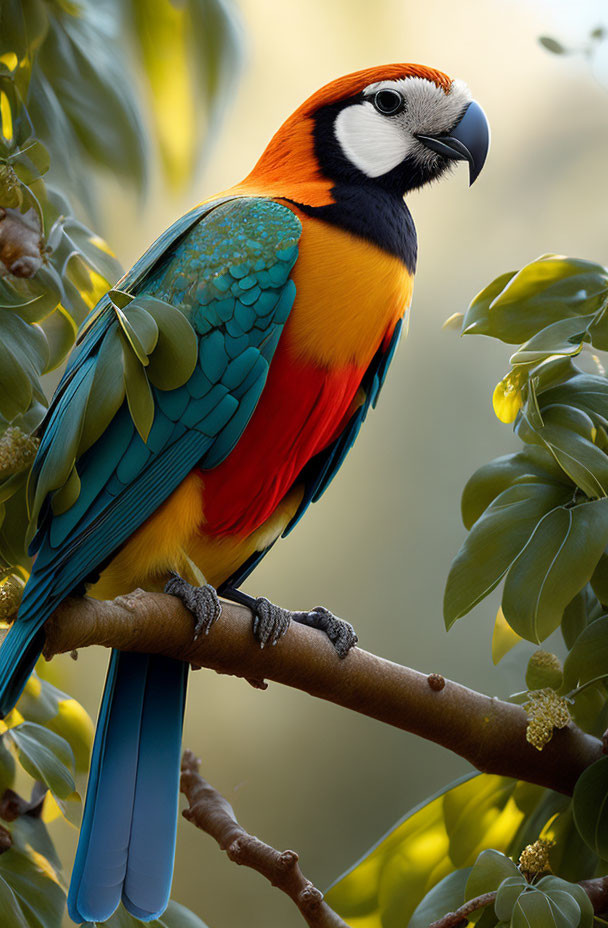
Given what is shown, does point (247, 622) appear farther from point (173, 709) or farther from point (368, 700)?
point (173, 709)

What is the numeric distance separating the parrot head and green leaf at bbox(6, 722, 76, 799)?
648 mm

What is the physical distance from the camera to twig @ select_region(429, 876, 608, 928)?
27.1 inches

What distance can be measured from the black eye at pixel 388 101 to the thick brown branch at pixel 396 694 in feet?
2.00

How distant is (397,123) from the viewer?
3.63 ft

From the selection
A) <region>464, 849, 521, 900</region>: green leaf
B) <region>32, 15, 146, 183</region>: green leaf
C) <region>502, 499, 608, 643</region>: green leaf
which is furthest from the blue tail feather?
<region>32, 15, 146, 183</region>: green leaf

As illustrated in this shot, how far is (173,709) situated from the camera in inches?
40.6

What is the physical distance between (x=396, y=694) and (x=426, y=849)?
164 mm

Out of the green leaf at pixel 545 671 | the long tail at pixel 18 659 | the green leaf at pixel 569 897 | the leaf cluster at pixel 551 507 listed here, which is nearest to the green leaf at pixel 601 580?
the leaf cluster at pixel 551 507

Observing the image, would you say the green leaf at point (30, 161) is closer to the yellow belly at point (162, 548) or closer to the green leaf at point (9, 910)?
the yellow belly at point (162, 548)

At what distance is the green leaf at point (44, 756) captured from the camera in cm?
79

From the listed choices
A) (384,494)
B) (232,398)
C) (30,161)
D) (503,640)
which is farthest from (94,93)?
(384,494)

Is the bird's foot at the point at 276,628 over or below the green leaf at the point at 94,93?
below

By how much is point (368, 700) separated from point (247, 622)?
13 cm

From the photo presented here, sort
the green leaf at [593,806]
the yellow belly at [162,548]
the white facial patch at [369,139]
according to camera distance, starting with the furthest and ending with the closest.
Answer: the white facial patch at [369,139] < the yellow belly at [162,548] < the green leaf at [593,806]
